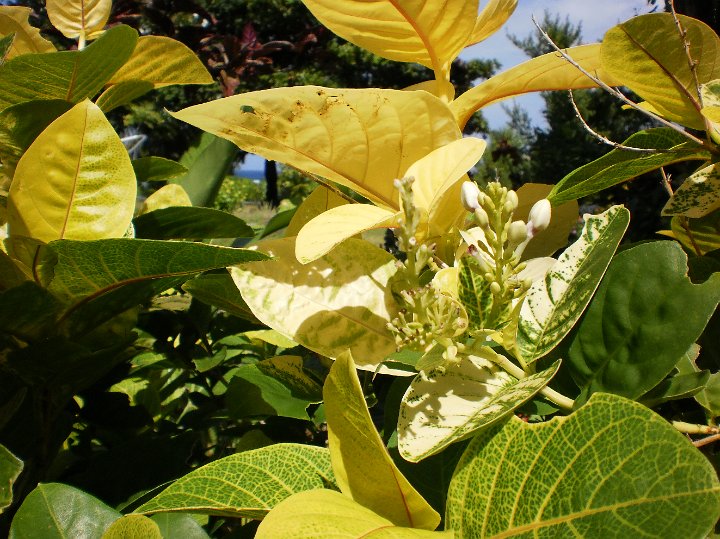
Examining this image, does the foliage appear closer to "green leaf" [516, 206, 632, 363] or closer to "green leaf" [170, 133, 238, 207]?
"green leaf" [516, 206, 632, 363]

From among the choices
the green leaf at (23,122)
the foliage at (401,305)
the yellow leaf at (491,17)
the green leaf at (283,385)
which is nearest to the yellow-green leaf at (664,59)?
the foliage at (401,305)

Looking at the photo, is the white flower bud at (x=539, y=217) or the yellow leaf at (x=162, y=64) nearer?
the white flower bud at (x=539, y=217)

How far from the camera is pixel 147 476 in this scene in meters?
0.62

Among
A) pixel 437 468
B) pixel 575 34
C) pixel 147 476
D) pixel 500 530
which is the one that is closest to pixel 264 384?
pixel 147 476

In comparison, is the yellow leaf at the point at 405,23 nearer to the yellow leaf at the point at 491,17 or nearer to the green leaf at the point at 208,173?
the yellow leaf at the point at 491,17

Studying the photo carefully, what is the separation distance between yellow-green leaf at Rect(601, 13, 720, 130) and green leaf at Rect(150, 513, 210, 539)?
541 millimetres

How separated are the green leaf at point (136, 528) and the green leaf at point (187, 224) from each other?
14.3 inches

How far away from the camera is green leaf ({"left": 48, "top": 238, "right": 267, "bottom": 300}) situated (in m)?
0.46

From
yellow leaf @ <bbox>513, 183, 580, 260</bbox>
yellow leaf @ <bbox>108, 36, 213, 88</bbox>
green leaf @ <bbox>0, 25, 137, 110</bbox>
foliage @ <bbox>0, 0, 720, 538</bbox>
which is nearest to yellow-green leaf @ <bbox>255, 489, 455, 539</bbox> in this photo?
foliage @ <bbox>0, 0, 720, 538</bbox>

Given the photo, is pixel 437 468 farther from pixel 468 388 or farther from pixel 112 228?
pixel 112 228

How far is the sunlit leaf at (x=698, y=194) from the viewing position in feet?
1.90

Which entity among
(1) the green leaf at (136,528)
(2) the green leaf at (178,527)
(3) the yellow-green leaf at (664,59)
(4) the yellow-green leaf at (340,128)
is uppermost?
(3) the yellow-green leaf at (664,59)

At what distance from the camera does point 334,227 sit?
431 mm

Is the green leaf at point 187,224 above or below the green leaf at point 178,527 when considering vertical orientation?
above
